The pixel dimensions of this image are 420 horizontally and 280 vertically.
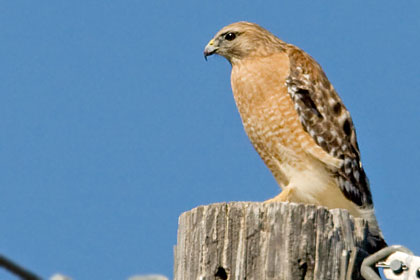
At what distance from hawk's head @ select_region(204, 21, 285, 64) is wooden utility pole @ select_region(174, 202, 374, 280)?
398 cm

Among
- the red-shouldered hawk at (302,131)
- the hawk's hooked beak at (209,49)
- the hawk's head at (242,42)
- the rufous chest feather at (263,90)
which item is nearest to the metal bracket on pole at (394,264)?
the red-shouldered hawk at (302,131)

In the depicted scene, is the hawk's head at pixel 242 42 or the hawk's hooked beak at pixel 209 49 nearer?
the hawk's head at pixel 242 42

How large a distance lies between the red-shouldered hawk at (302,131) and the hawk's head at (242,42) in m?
0.15

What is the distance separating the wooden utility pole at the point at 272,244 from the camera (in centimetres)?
274

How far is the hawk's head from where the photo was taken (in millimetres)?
6707

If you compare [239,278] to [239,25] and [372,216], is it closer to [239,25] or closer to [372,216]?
[372,216]

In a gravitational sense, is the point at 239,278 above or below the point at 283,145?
below

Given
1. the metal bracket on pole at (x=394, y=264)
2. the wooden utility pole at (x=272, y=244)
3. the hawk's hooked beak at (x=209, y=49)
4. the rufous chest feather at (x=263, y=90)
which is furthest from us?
the hawk's hooked beak at (x=209, y=49)

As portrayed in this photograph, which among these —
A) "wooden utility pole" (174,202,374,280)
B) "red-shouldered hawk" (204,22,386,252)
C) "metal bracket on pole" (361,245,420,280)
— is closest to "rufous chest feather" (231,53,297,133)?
"red-shouldered hawk" (204,22,386,252)

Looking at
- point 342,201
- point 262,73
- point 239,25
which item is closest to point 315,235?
point 342,201

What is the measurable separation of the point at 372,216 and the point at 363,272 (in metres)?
2.82

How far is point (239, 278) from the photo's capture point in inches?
109

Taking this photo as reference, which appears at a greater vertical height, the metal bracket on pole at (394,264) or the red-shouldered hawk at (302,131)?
the red-shouldered hawk at (302,131)

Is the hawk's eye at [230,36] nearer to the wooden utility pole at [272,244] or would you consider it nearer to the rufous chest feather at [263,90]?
the rufous chest feather at [263,90]
